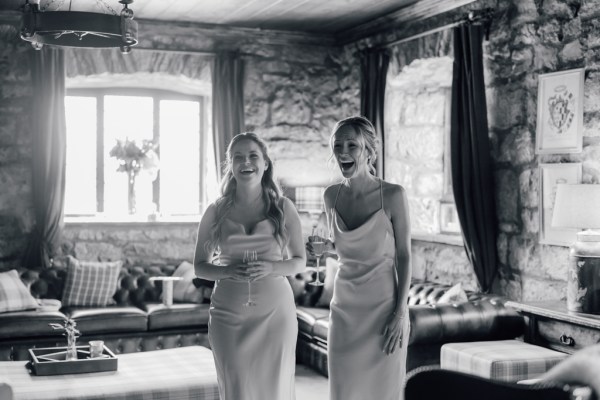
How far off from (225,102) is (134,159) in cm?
106

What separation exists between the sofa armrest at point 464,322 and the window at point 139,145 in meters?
3.57

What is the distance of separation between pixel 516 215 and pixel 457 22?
5.41 ft

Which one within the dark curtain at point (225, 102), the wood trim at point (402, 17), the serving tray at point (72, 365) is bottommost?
the serving tray at point (72, 365)

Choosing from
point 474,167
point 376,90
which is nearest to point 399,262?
point 474,167

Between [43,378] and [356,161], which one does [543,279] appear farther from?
[43,378]

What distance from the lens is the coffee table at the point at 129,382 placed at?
4336mm

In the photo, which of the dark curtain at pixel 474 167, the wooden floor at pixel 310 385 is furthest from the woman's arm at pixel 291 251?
the dark curtain at pixel 474 167

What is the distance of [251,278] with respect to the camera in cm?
337

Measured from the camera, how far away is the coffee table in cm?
434

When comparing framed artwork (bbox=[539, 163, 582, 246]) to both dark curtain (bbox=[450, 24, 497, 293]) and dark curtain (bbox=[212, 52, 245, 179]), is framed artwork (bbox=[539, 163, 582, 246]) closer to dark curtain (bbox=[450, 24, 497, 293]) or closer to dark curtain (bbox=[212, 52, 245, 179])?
dark curtain (bbox=[450, 24, 497, 293])

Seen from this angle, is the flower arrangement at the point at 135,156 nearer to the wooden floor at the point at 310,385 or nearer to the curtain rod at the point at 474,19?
the wooden floor at the point at 310,385

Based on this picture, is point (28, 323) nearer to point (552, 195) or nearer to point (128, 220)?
point (128, 220)

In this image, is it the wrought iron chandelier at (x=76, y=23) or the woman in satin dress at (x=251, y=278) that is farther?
the wrought iron chandelier at (x=76, y=23)

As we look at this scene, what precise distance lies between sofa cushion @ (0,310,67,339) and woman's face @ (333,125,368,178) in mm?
3717
